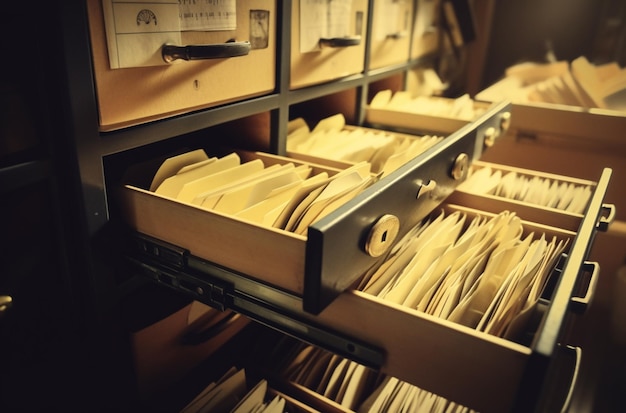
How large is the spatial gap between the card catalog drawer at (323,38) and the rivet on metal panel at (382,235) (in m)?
0.52

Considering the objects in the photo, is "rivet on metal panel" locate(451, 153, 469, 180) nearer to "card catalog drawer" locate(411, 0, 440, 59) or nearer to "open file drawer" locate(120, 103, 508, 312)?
"open file drawer" locate(120, 103, 508, 312)

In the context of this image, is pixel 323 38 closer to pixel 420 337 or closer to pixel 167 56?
pixel 167 56

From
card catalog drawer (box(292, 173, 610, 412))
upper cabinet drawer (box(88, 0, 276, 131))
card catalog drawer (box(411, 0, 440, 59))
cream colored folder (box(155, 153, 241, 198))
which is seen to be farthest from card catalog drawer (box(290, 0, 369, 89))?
card catalog drawer (box(292, 173, 610, 412))

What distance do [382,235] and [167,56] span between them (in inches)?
Result: 16.8

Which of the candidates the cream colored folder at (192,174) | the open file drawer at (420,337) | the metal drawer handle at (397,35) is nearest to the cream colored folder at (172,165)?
the cream colored folder at (192,174)

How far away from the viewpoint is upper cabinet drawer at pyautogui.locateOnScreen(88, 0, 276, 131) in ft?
2.28

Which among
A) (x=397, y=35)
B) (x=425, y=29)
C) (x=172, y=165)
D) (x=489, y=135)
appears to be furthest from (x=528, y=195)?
(x=425, y=29)

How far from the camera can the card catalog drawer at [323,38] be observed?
44.2 inches

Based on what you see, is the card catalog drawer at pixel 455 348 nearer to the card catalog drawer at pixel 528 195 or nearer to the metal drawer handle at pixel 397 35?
the card catalog drawer at pixel 528 195

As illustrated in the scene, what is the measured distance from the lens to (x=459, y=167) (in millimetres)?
1046

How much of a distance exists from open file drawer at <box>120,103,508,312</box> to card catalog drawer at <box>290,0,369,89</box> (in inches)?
16.7

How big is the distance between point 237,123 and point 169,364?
557 millimetres

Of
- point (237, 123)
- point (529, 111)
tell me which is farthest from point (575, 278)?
point (529, 111)

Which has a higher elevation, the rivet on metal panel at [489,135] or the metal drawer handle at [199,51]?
the metal drawer handle at [199,51]
